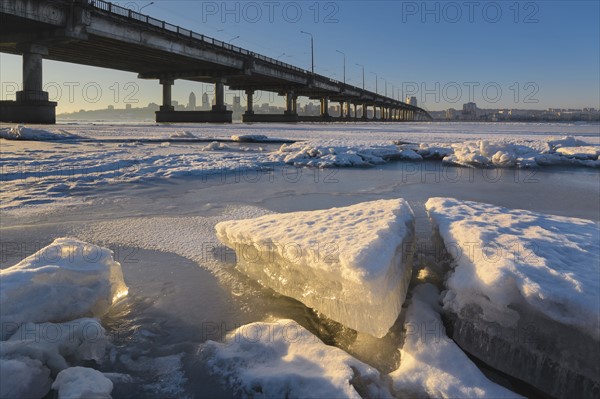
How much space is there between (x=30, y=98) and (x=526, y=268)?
3811 centimetres

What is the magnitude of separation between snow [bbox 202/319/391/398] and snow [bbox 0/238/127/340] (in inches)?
32.8

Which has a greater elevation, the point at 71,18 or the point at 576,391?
the point at 71,18

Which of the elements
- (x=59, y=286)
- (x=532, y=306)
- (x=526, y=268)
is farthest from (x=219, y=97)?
(x=532, y=306)

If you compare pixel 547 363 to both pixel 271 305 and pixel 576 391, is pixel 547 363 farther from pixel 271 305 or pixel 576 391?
pixel 271 305

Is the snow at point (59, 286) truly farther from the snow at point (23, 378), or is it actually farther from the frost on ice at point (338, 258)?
the frost on ice at point (338, 258)

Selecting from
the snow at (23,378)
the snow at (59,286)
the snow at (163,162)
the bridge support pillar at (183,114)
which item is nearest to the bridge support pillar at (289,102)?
the bridge support pillar at (183,114)

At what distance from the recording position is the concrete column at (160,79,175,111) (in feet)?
167

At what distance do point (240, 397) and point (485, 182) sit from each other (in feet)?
26.8

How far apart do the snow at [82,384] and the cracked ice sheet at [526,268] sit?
185 centimetres

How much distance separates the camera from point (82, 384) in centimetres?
179

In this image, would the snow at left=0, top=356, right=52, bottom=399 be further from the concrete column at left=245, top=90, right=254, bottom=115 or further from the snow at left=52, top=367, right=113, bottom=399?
the concrete column at left=245, top=90, right=254, bottom=115

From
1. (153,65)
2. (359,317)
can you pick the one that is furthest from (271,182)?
(153,65)

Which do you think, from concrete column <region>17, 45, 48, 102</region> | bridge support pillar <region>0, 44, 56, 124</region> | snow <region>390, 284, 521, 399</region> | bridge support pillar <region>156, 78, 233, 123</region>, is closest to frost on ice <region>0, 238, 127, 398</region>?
snow <region>390, 284, 521, 399</region>

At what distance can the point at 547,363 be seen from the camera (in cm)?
198
